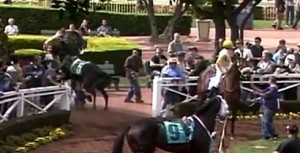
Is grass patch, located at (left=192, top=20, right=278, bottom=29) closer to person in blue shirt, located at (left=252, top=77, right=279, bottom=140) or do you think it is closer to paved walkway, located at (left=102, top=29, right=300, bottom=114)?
paved walkway, located at (left=102, top=29, right=300, bottom=114)

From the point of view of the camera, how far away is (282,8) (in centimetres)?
4491

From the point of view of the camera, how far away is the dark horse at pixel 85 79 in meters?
22.2

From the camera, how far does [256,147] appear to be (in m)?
18.2

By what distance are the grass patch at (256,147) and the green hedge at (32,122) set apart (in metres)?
3.94

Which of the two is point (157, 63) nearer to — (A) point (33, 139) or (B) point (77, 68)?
(B) point (77, 68)

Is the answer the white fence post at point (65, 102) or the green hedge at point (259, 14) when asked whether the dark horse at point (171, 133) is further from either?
the green hedge at point (259, 14)

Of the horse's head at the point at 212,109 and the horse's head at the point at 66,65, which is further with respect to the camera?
the horse's head at the point at 66,65

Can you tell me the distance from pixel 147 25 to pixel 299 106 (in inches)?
872

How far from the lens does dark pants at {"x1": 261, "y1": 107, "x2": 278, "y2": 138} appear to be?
18.8m

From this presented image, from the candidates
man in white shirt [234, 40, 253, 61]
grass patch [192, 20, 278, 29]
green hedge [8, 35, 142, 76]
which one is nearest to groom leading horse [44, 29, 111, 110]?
man in white shirt [234, 40, 253, 61]

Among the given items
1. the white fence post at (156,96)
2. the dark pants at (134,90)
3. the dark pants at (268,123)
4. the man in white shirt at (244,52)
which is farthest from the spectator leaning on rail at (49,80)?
the man in white shirt at (244,52)

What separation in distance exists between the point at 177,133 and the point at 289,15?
3469cm

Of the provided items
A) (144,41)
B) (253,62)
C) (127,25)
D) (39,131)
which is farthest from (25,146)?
(127,25)

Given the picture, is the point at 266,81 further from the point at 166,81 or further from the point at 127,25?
the point at 127,25
